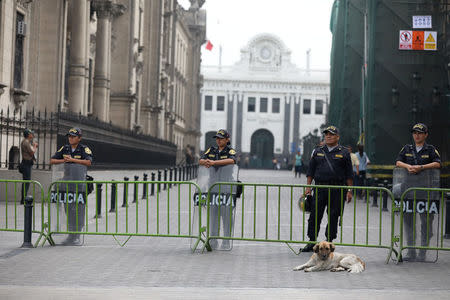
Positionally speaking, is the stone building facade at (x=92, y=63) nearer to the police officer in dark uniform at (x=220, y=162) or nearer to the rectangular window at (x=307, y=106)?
the police officer in dark uniform at (x=220, y=162)

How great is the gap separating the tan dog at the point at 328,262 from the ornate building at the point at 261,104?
88367 millimetres

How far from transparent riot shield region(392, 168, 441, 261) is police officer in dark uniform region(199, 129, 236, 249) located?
2354 mm

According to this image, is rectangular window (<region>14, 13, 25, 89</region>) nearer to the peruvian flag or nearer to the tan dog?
the tan dog

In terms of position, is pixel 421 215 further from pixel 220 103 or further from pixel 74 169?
pixel 220 103

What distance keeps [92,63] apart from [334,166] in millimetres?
24598

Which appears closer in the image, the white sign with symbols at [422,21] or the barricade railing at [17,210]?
the barricade railing at [17,210]

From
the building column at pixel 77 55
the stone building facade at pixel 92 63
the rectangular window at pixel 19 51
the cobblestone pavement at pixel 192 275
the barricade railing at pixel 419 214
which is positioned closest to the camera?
the cobblestone pavement at pixel 192 275

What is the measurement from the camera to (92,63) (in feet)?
111

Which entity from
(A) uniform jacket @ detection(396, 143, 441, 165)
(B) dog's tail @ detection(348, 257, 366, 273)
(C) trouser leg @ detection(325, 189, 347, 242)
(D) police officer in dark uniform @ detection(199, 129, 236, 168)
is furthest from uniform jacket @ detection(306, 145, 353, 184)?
(B) dog's tail @ detection(348, 257, 366, 273)

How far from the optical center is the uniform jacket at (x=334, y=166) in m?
10.7

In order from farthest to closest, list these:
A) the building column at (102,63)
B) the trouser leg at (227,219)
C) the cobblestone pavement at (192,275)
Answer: the building column at (102,63), the trouser leg at (227,219), the cobblestone pavement at (192,275)

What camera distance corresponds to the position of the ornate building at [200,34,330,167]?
98062 mm

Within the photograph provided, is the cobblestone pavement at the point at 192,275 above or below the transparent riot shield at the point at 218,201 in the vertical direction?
below

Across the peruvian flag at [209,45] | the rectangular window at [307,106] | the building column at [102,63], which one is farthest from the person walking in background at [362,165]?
the rectangular window at [307,106]
